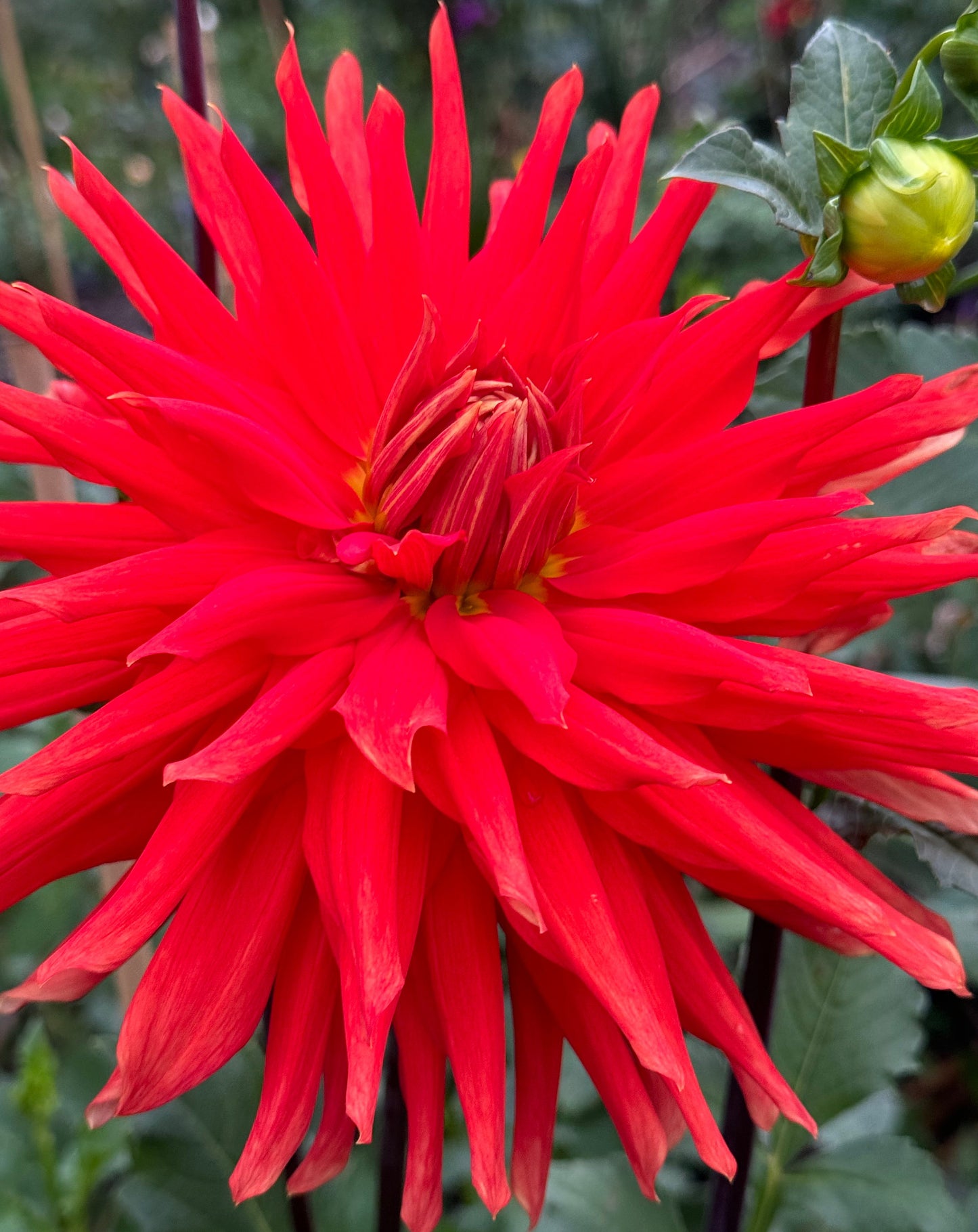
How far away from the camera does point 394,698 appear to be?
511 millimetres

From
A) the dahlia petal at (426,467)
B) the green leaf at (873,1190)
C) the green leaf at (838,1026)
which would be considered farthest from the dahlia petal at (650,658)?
the green leaf at (873,1190)

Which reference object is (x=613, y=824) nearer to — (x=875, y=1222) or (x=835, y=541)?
(x=835, y=541)

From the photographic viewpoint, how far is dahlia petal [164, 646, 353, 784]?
46 centimetres

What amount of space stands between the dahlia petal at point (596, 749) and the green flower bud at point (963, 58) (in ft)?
1.26

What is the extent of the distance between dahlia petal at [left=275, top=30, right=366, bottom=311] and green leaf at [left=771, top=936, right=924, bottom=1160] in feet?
2.25

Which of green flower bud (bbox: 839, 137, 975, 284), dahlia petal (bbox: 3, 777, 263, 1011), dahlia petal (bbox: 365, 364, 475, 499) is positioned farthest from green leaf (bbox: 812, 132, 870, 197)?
dahlia petal (bbox: 3, 777, 263, 1011)

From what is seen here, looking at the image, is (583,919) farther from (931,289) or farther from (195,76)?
(195,76)

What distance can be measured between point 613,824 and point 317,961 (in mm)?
167

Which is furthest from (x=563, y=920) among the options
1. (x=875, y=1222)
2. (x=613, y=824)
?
(x=875, y=1222)

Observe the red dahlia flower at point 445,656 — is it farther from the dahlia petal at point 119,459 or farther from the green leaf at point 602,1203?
the green leaf at point 602,1203

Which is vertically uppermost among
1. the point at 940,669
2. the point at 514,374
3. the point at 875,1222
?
the point at 514,374

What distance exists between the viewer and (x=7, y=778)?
19.1 inches

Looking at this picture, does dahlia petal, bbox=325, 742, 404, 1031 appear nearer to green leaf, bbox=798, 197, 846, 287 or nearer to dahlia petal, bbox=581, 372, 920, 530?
dahlia petal, bbox=581, 372, 920, 530

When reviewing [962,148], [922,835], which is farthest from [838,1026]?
[962,148]
